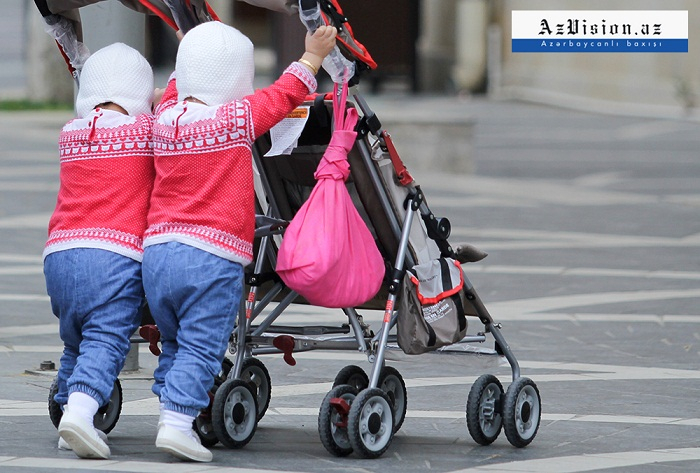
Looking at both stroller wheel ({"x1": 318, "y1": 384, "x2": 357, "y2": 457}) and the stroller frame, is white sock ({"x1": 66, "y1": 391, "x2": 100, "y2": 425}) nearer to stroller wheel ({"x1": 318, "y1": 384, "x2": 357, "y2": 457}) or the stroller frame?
the stroller frame

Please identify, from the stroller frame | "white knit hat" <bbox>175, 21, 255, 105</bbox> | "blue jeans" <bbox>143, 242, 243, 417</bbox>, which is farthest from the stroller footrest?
"white knit hat" <bbox>175, 21, 255, 105</bbox>

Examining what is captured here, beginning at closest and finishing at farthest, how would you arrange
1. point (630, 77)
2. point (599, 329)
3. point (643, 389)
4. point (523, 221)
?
point (643, 389)
point (599, 329)
point (523, 221)
point (630, 77)

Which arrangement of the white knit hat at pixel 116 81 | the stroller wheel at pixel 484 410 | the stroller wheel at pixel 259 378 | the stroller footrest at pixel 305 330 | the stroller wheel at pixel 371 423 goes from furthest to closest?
1. the stroller wheel at pixel 259 378
2. the stroller footrest at pixel 305 330
3. the stroller wheel at pixel 484 410
4. the white knit hat at pixel 116 81
5. the stroller wheel at pixel 371 423

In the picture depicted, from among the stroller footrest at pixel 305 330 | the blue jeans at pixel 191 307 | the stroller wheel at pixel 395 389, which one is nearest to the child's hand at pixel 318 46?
the blue jeans at pixel 191 307

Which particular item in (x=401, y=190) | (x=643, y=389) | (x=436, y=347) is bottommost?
(x=643, y=389)

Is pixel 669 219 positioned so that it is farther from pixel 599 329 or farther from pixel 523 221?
pixel 599 329

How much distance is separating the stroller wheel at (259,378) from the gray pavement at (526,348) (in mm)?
105

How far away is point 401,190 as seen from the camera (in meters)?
5.76

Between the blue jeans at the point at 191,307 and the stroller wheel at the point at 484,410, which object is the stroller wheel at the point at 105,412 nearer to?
the blue jeans at the point at 191,307

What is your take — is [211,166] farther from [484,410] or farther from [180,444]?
[484,410]

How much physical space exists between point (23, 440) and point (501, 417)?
1876 millimetres

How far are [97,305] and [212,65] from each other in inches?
38.7

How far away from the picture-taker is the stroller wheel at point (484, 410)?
19.1 ft

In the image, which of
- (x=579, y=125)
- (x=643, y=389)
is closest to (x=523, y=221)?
(x=643, y=389)
